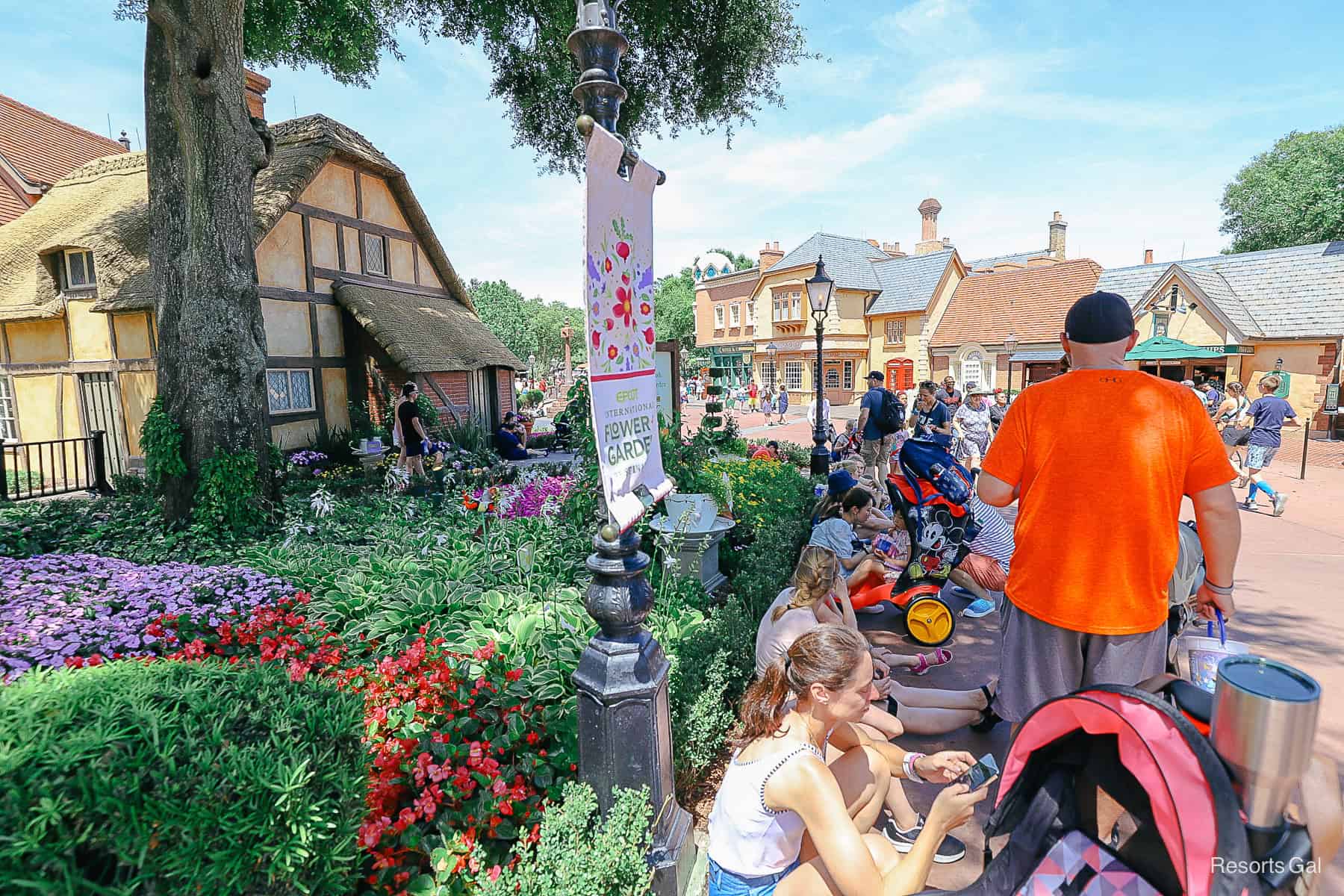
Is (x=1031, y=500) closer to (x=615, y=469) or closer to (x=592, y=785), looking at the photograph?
(x=615, y=469)

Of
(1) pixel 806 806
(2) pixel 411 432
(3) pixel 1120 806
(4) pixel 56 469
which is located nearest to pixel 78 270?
(4) pixel 56 469

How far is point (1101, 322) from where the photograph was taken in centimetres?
246

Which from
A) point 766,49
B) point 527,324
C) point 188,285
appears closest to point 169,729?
point 188,285

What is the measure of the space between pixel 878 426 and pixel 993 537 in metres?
4.31

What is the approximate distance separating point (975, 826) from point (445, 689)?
8.74 feet

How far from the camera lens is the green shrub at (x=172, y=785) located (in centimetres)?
138

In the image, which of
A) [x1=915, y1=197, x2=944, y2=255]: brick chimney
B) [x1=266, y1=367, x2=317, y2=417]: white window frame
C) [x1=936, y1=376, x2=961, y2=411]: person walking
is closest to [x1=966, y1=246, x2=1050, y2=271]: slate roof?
[x1=915, y1=197, x2=944, y2=255]: brick chimney

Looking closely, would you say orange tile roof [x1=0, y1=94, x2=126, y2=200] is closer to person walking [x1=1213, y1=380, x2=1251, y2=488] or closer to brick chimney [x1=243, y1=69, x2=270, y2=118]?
brick chimney [x1=243, y1=69, x2=270, y2=118]

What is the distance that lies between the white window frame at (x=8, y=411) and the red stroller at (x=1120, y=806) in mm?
16497

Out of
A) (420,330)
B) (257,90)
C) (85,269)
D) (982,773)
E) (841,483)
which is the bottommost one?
(982,773)

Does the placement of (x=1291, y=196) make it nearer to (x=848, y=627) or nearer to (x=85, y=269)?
(x=848, y=627)

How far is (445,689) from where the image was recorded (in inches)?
123

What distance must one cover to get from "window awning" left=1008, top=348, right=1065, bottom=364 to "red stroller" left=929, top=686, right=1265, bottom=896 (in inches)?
1043

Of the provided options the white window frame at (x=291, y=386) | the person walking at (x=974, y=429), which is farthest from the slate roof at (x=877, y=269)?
the white window frame at (x=291, y=386)
